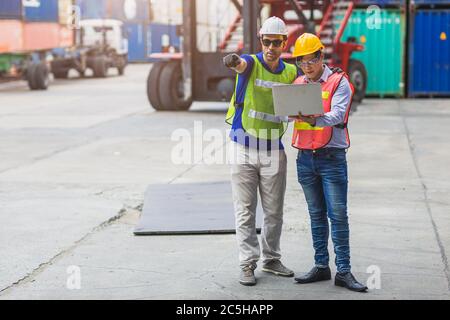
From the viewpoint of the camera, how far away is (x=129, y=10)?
5050 centimetres

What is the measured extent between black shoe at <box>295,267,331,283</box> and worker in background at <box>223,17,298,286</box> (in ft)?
0.69

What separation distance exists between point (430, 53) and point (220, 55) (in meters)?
7.45

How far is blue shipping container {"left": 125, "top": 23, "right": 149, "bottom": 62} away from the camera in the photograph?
51.1 metres

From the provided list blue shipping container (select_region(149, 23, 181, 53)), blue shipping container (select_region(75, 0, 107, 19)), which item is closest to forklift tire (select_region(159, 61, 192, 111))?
blue shipping container (select_region(75, 0, 107, 19))

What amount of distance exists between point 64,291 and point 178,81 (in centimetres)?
1560

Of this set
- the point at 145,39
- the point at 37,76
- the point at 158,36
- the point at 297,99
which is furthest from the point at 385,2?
the point at 158,36

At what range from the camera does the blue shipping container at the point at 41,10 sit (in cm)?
3097

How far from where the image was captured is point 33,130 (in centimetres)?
1802

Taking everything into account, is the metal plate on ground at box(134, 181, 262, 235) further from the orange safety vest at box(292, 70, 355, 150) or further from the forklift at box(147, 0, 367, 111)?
the forklift at box(147, 0, 367, 111)

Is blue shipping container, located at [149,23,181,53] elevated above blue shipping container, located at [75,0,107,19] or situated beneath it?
situated beneath

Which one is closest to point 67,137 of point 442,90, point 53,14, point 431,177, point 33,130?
point 33,130

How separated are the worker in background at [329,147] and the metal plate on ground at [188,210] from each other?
81.2 inches

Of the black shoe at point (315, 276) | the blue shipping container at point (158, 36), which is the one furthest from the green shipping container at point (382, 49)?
the blue shipping container at point (158, 36)
